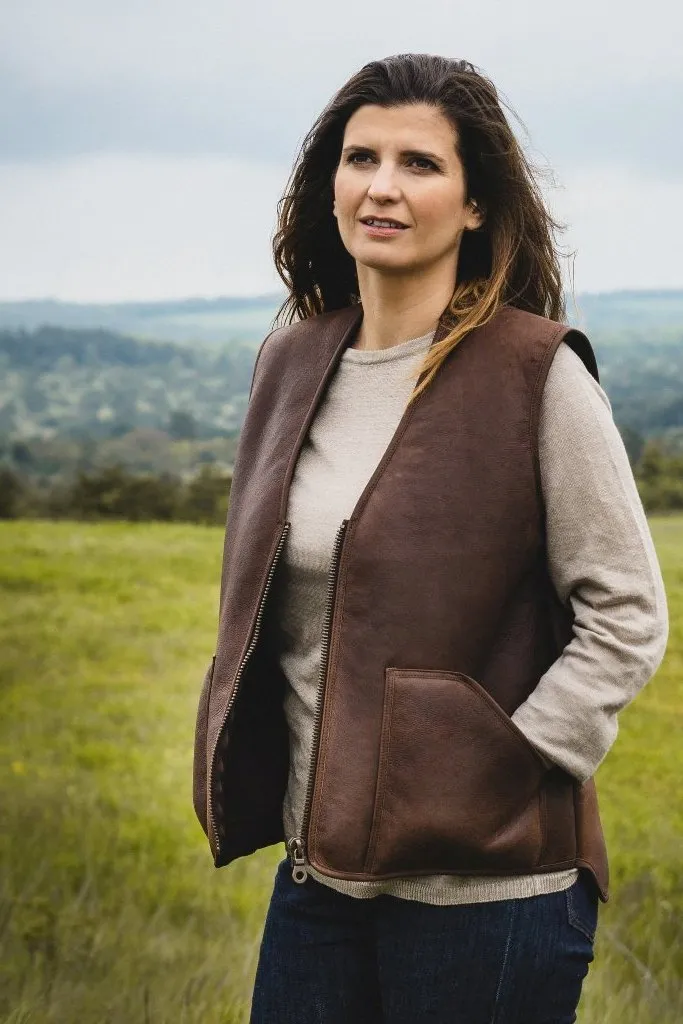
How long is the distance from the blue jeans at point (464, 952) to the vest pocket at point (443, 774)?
113mm

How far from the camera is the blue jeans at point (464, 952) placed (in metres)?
1.95

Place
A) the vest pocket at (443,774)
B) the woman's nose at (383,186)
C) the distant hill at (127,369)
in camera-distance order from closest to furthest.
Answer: the vest pocket at (443,774) → the woman's nose at (383,186) → the distant hill at (127,369)

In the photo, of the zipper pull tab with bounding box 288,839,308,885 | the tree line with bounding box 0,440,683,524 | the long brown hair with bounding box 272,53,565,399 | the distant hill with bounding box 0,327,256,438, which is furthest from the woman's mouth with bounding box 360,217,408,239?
the distant hill with bounding box 0,327,256,438

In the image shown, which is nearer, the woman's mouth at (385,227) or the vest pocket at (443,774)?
the vest pocket at (443,774)

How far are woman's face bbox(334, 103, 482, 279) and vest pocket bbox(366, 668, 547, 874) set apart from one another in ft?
2.41

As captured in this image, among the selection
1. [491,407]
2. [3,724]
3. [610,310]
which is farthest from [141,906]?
[610,310]

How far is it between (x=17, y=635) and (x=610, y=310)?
4.30 m

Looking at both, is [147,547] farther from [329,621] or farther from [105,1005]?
[329,621]

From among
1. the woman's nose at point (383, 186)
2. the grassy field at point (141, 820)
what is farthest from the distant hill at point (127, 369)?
the woman's nose at point (383, 186)

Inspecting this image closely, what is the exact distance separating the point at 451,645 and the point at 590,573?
25 centimetres

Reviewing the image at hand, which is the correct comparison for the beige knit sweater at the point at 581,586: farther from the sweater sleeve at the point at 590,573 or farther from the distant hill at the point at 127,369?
the distant hill at the point at 127,369

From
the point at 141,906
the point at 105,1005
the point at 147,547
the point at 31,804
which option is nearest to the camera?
the point at 105,1005

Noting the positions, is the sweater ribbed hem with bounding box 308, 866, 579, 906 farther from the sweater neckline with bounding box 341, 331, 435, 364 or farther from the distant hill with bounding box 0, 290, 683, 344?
the distant hill with bounding box 0, 290, 683, 344

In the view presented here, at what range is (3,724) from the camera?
5809mm
